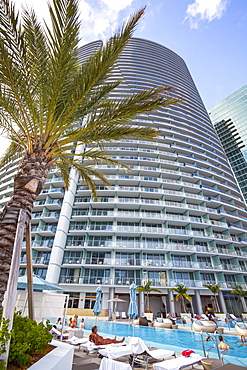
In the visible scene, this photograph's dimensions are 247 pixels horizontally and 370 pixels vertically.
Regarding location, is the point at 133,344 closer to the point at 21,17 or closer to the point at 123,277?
the point at 21,17

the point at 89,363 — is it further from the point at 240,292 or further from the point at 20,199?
the point at 240,292

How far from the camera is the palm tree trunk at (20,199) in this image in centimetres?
303

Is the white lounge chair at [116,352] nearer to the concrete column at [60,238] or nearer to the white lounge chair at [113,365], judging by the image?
the white lounge chair at [113,365]

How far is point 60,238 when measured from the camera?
76.4 feet

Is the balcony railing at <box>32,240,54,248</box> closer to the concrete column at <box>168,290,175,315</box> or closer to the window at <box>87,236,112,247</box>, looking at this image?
the window at <box>87,236,112,247</box>

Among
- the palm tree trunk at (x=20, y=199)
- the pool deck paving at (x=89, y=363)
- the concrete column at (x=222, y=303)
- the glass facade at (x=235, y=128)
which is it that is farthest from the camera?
the glass facade at (x=235, y=128)

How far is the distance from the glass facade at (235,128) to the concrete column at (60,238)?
47.2m

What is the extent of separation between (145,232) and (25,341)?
70.3 ft

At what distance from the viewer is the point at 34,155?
14.4 feet

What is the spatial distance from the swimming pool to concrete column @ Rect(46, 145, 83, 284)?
8.04 m

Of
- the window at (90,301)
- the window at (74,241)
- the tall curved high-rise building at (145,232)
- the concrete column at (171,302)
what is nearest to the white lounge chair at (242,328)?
the tall curved high-rise building at (145,232)

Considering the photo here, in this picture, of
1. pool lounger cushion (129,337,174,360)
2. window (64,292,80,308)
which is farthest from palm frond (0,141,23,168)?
window (64,292,80,308)

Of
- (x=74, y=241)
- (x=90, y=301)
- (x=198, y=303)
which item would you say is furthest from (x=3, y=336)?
(x=198, y=303)

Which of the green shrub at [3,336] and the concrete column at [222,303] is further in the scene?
the concrete column at [222,303]
